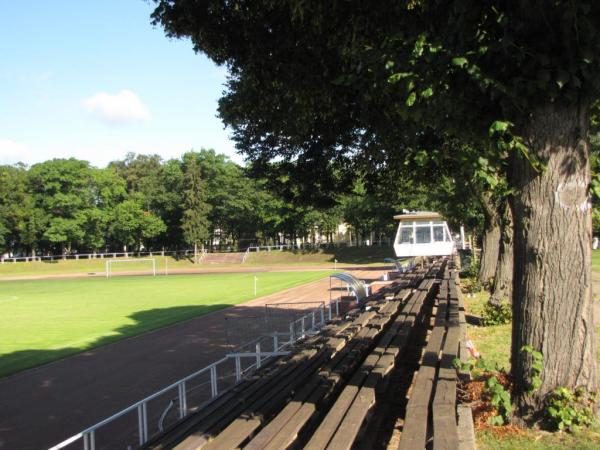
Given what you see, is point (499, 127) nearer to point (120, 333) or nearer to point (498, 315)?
point (498, 315)

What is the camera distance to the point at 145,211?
93.5 metres

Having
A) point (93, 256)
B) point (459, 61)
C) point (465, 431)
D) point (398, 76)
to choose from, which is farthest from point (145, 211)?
point (465, 431)

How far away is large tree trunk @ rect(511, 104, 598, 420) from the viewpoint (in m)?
4.93

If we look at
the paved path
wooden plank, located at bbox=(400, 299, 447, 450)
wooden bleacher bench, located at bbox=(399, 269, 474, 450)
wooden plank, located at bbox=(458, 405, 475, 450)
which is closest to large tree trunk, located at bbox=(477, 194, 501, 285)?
the paved path

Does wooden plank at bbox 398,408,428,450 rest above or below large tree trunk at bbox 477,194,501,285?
below

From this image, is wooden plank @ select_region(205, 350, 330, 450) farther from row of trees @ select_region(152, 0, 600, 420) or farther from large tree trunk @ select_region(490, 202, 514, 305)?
large tree trunk @ select_region(490, 202, 514, 305)

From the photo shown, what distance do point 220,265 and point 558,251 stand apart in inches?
2839

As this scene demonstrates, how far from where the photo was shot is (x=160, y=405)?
945 centimetres

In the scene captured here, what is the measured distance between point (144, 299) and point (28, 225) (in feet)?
214

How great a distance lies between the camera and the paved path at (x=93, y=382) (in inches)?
348

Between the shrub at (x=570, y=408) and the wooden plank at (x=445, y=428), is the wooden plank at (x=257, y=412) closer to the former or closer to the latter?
the wooden plank at (x=445, y=428)

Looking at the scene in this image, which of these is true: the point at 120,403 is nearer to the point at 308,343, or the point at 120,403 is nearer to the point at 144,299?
the point at 308,343

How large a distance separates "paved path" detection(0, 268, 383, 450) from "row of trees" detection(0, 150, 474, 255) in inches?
2459

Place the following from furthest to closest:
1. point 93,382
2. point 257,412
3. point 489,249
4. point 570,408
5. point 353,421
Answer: point 489,249 < point 93,382 < point 570,408 < point 257,412 < point 353,421
